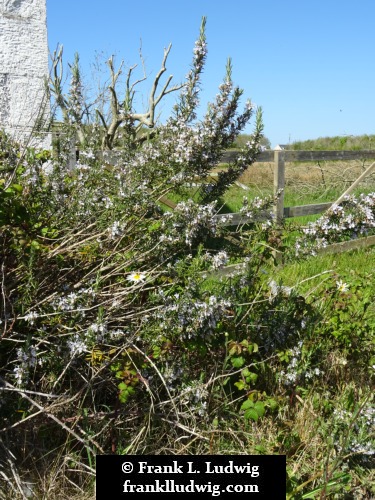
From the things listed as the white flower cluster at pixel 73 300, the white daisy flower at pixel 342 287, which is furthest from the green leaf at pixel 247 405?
the white daisy flower at pixel 342 287

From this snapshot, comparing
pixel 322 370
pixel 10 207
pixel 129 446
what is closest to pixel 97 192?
pixel 10 207

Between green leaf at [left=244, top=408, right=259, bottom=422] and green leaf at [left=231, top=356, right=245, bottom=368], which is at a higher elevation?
green leaf at [left=231, top=356, right=245, bottom=368]

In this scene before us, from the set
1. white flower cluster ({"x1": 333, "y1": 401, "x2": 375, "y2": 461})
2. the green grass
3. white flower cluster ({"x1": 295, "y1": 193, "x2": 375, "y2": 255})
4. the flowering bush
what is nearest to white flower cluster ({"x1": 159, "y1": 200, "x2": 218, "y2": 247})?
the flowering bush

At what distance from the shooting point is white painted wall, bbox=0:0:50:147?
4.63 m

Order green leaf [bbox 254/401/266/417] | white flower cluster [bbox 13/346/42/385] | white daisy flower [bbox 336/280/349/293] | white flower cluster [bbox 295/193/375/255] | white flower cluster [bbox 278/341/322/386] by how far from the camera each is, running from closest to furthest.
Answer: white flower cluster [bbox 13/346/42/385] → green leaf [bbox 254/401/266/417] → white flower cluster [bbox 278/341/322/386] → white flower cluster [bbox 295/193/375/255] → white daisy flower [bbox 336/280/349/293]

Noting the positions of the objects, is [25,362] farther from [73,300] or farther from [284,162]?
[284,162]

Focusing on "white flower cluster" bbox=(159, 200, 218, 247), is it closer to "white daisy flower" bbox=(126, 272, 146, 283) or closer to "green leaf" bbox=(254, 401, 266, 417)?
"white daisy flower" bbox=(126, 272, 146, 283)

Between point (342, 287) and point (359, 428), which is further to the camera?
point (342, 287)

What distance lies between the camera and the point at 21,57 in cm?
470

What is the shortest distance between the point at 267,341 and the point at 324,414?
49 cm

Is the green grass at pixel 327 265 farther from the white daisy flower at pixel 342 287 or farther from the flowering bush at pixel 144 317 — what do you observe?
the flowering bush at pixel 144 317

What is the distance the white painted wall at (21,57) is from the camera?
4.63m

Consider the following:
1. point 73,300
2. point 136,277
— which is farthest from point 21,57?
point 73,300

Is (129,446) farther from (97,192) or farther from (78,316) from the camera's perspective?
(97,192)
